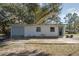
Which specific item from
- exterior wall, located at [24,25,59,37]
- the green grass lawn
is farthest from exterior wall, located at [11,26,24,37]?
the green grass lawn

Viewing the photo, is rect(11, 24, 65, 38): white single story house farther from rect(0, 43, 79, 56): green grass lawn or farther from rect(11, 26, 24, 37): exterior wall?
rect(0, 43, 79, 56): green grass lawn

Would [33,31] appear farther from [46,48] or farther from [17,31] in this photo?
[46,48]

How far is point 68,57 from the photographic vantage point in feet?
18.6

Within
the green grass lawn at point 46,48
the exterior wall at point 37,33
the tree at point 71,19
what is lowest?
the green grass lawn at point 46,48

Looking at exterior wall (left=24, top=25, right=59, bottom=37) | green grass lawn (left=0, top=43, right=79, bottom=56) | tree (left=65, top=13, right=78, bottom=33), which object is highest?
tree (left=65, top=13, right=78, bottom=33)

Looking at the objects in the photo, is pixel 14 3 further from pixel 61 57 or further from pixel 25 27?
pixel 61 57

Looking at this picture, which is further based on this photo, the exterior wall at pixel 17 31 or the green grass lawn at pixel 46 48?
the exterior wall at pixel 17 31

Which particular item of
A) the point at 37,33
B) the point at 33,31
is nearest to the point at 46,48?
the point at 37,33

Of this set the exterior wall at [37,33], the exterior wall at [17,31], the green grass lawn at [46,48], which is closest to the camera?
the green grass lawn at [46,48]

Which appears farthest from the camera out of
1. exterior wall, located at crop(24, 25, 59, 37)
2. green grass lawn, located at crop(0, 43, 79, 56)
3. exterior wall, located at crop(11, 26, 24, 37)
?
exterior wall, located at crop(24, 25, 59, 37)

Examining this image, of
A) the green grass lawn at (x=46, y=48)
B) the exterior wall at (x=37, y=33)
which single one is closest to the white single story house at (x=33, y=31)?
the exterior wall at (x=37, y=33)

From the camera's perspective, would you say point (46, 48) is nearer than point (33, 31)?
Yes

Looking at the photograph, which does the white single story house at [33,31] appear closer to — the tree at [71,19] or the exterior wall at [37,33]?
the exterior wall at [37,33]

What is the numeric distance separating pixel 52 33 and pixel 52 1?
1.62 meters
